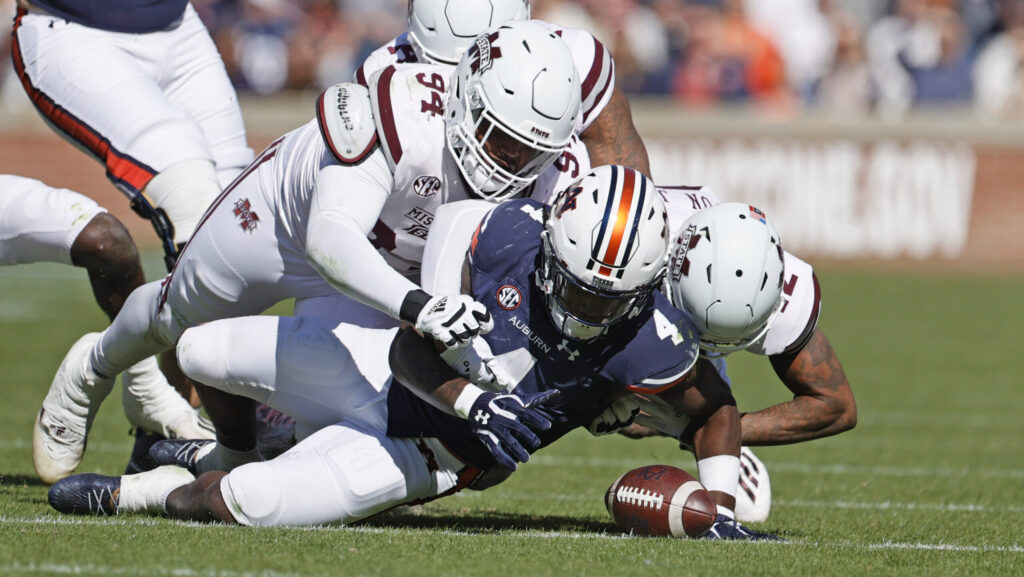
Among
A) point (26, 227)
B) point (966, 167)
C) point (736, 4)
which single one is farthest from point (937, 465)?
point (736, 4)

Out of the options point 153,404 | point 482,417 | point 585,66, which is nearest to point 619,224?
point 482,417

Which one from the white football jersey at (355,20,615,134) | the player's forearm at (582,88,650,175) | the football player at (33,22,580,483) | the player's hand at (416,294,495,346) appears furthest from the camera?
the player's forearm at (582,88,650,175)

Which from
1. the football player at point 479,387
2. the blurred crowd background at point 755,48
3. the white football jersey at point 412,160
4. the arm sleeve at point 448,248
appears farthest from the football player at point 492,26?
the blurred crowd background at point 755,48

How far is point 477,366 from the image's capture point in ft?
14.1

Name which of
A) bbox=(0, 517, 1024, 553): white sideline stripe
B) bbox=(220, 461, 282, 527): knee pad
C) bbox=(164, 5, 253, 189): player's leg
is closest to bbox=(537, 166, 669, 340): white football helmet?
bbox=(0, 517, 1024, 553): white sideline stripe

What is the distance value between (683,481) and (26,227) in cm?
272

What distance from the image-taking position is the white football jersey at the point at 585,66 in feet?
17.1

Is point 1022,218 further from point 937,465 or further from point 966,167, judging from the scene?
point 937,465

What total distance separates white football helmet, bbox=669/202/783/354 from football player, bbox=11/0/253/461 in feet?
6.83

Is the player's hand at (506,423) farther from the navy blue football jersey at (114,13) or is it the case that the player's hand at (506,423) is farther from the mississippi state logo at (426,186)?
the navy blue football jersey at (114,13)

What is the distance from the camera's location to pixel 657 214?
4312 mm

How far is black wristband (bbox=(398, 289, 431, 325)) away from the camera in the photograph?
13.6 ft

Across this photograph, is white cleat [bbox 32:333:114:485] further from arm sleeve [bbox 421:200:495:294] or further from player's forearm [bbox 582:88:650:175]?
player's forearm [bbox 582:88:650:175]

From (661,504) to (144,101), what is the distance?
273cm
